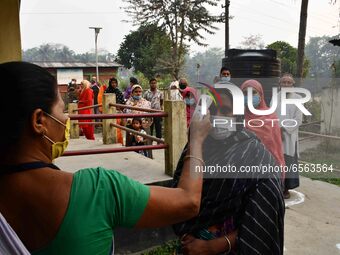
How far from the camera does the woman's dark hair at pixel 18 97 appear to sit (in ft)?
3.00

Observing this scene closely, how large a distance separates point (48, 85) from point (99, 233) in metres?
0.41

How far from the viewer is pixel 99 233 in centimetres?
95

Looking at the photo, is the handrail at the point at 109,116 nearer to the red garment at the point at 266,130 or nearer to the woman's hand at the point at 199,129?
the red garment at the point at 266,130

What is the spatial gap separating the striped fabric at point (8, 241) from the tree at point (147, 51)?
22481 millimetres

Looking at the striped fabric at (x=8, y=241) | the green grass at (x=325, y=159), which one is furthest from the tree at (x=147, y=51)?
the striped fabric at (x=8, y=241)

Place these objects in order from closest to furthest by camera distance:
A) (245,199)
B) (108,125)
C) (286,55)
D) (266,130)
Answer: (245,199) → (266,130) → (108,125) → (286,55)

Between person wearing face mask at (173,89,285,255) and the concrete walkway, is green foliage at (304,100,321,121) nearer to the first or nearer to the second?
the concrete walkway

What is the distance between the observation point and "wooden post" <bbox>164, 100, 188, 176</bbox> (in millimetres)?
3369

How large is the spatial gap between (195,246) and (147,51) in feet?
85.3

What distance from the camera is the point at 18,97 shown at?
91 centimetres

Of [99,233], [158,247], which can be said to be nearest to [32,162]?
[99,233]

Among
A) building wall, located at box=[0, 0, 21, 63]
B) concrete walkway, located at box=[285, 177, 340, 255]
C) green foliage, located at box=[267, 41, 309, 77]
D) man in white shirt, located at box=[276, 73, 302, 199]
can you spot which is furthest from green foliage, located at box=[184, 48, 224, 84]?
green foliage, located at box=[267, 41, 309, 77]

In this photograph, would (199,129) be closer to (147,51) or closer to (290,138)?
(290,138)

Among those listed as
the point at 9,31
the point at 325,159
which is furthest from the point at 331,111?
the point at 9,31
